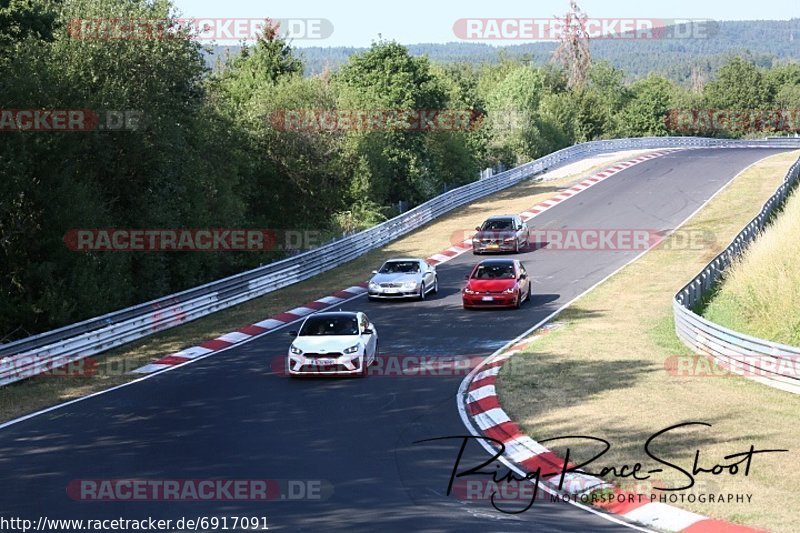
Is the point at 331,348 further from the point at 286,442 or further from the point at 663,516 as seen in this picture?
the point at 663,516

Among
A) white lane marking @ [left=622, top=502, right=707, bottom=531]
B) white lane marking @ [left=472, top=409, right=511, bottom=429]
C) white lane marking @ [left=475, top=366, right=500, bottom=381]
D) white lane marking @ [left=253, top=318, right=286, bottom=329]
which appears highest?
white lane marking @ [left=622, top=502, right=707, bottom=531]

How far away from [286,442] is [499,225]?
26.1 meters

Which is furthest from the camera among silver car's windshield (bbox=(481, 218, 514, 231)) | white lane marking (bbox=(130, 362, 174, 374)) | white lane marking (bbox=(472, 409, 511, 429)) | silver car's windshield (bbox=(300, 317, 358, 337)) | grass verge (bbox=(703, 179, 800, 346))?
silver car's windshield (bbox=(481, 218, 514, 231))

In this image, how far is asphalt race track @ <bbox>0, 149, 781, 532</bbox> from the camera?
12094 mm

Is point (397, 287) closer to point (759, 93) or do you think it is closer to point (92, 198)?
point (92, 198)

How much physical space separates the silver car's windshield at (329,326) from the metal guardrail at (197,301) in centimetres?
565

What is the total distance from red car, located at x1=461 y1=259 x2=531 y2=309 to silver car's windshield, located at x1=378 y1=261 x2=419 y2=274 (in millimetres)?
2688

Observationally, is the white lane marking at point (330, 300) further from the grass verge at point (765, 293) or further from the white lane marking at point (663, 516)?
the white lane marking at point (663, 516)

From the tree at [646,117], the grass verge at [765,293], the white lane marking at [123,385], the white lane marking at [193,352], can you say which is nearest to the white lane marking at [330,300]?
the white lane marking at [123,385]

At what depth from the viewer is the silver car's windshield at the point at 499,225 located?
134 feet

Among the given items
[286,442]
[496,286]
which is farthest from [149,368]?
[496,286]

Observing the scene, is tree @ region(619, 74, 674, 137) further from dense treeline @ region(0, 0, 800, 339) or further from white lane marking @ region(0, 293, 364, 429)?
white lane marking @ region(0, 293, 364, 429)

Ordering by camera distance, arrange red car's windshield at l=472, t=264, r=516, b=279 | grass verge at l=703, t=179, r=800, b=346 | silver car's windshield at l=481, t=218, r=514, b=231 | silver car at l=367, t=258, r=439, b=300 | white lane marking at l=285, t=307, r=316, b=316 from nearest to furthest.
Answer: grass verge at l=703, t=179, r=800, b=346 → red car's windshield at l=472, t=264, r=516, b=279 → white lane marking at l=285, t=307, r=316, b=316 → silver car at l=367, t=258, r=439, b=300 → silver car's windshield at l=481, t=218, r=514, b=231

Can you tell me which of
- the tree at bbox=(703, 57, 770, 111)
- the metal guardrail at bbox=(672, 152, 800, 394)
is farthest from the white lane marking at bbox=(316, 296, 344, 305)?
the tree at bbox=(703, 57, 770, 111)
